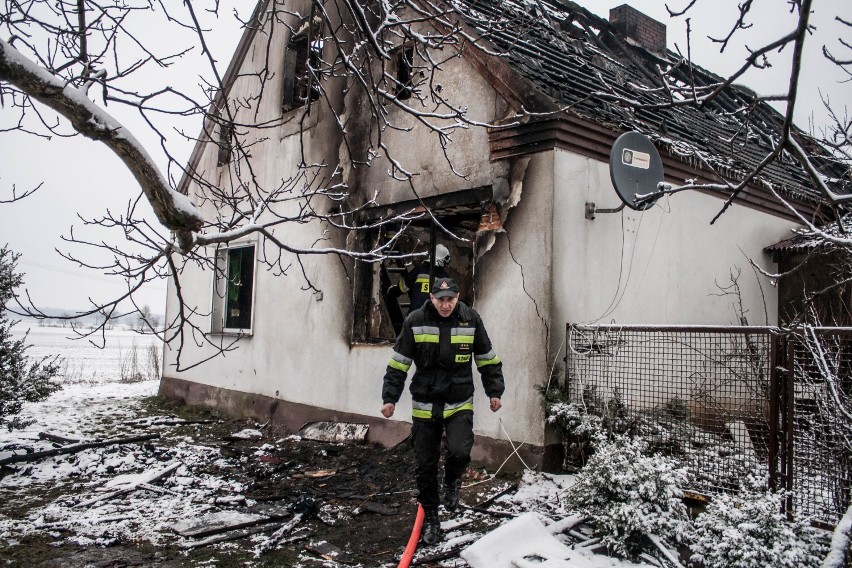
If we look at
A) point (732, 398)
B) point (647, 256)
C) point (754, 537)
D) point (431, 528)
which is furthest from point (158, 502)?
point (647, 256)

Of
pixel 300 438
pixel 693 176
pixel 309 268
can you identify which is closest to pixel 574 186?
pixel 693 176

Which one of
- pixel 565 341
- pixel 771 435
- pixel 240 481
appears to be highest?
pixel 565 341

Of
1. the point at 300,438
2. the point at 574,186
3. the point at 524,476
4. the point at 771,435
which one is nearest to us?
the point at 771,435

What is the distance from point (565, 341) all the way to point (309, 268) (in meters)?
4.62

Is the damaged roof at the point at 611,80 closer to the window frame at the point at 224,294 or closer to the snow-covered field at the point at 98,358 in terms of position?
the snow-covered field at the point at 98,358

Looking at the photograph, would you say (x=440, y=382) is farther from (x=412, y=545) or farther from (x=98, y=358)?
(x=98, y=358)

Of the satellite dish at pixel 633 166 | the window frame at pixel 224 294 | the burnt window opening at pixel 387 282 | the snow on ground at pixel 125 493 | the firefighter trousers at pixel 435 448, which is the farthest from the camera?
the window frame at pixel 224 294

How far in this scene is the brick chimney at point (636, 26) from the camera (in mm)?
12320

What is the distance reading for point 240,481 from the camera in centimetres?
702

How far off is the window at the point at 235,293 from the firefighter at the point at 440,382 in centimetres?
645

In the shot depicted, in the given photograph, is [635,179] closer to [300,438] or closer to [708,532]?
[708,532]

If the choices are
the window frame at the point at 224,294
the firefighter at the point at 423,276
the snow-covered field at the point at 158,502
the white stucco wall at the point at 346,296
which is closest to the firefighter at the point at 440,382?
the snow-covered field at the point at 158,502

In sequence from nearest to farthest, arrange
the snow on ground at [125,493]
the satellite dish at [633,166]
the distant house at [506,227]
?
1. the snow on ground at [125,493]
2. the satellite dish at [633,166]
3. the distant house at [506,227]

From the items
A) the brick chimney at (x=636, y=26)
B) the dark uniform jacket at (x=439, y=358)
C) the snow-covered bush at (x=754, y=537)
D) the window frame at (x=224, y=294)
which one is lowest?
the snow-covered bush at (x=754, y=537)
